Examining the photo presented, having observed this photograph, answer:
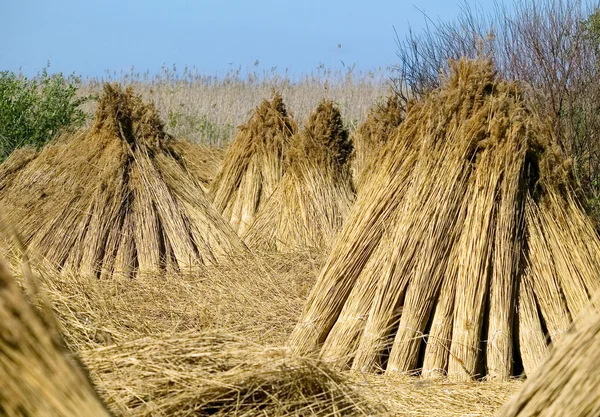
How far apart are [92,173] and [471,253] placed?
414cm

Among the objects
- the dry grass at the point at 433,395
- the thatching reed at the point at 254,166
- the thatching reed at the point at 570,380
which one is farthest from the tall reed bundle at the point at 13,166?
the thatching reed at the point at 570,380

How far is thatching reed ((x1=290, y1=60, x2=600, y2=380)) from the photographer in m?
4.82

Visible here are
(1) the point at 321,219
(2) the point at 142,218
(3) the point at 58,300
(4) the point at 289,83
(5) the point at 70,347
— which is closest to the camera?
(5) the point at 70,347

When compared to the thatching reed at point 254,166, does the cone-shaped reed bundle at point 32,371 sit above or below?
below

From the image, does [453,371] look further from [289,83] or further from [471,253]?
[289,83]

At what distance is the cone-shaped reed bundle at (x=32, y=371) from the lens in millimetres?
1916

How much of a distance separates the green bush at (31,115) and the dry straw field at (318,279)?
3243 mm

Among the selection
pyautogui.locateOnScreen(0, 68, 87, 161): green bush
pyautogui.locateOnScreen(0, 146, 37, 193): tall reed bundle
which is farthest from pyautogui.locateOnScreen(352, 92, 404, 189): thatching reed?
pyautogui.locateOnScreen(0, 68, 87, 161): green bush

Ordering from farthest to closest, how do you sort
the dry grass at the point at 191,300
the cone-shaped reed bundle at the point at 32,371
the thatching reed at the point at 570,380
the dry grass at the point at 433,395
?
1. the dry grass at the point at 191,300
2. the dry grass at the point at 433,395
3. the thatching reed at the point at 570,380
4. the cone-shaped reed bundle at the point at 32,371

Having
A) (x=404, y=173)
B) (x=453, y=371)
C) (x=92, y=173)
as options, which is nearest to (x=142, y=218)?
(x=92, y=173)

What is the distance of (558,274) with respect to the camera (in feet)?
16.1

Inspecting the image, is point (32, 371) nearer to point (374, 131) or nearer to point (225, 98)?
point (374, 131)

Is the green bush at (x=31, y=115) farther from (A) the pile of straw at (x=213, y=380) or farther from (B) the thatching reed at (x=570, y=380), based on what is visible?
(B) the thatching reed at (x=570, y=380)

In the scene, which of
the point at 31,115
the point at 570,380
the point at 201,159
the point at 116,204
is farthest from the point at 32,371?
the point at 31,115
